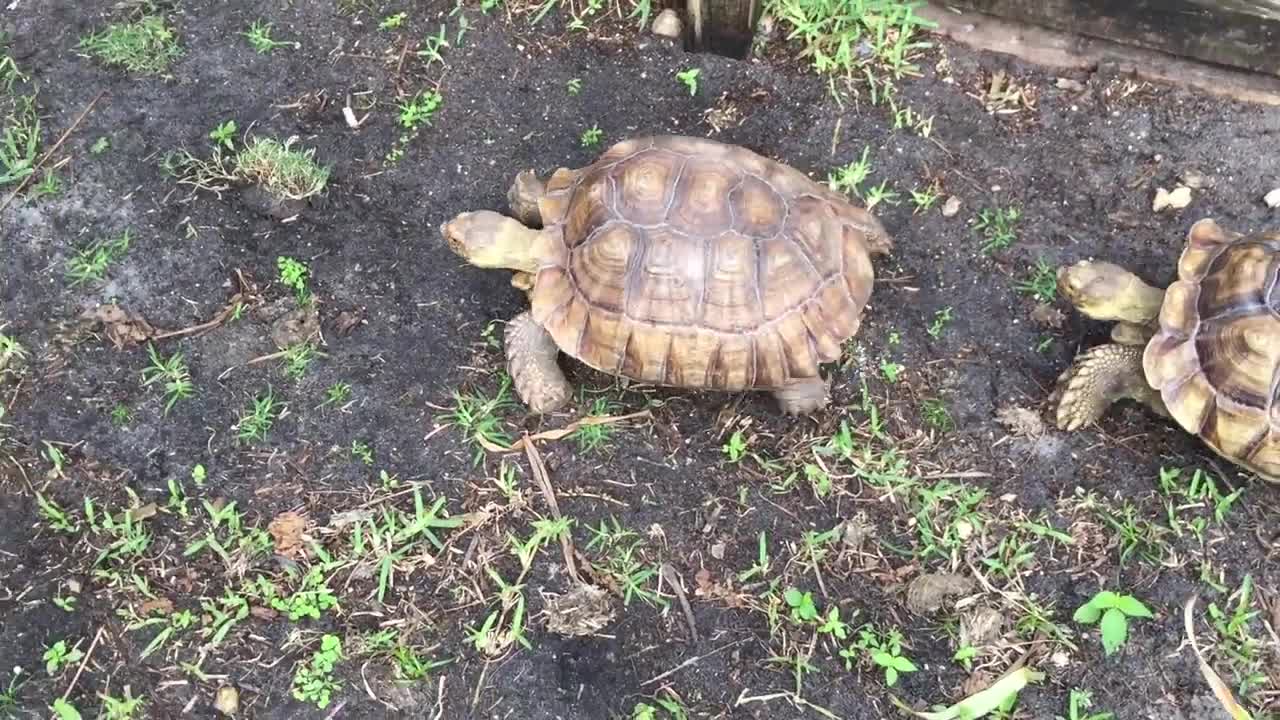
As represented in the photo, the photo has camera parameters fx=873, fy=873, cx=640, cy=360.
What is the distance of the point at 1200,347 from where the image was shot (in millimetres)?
3020

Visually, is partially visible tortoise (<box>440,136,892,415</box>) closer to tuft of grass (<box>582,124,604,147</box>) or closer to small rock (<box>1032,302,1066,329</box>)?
tuft of grass (<box>582,124,604,147</box>)

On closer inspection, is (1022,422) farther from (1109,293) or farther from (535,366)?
(535,366)

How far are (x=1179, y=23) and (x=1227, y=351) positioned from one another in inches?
62.4

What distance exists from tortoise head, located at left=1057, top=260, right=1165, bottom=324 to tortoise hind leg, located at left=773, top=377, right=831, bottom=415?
0.97m

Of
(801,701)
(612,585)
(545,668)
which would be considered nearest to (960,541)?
(801,701)

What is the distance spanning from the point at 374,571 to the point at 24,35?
3.20m

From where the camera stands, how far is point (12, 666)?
9.82ft

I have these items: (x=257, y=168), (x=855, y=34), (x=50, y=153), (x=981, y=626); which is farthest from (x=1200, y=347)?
(x=50, y=153)

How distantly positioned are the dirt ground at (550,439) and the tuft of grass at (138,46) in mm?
59

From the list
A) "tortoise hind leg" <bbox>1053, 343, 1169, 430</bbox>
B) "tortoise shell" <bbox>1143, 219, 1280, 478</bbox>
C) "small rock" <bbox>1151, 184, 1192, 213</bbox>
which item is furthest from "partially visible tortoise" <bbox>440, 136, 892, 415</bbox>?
"small rock" <bbox>1151, 184, 1192, 213</bbox>

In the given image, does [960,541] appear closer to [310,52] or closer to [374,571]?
[374,571]

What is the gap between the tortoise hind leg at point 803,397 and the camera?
323 centimetres

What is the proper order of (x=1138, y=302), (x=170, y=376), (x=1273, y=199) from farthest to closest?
(x=1273, y=199) → (x=170, y=376) → (x=1138, y=302)

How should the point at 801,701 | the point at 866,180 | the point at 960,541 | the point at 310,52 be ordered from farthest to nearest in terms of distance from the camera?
the point at 310,52 < the point at 866,180 < the point at 960,541 < the point at 801,701
